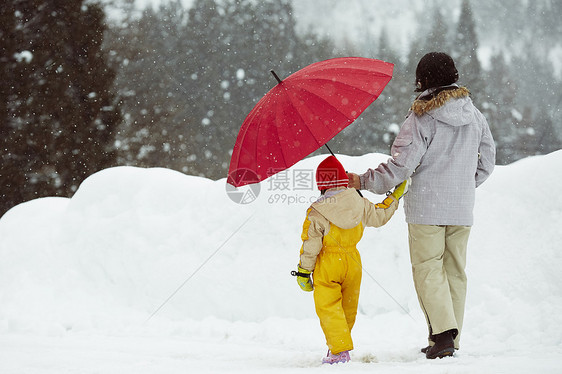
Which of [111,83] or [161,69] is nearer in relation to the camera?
[111,83]

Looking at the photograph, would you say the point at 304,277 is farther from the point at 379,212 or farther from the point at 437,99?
the point at 437,99

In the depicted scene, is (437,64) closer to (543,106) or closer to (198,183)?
(198,183)

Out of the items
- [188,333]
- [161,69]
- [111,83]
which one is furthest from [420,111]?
[161,69]

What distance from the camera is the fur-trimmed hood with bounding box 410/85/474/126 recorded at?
10.4 feet

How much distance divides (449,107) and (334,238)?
0.99 m

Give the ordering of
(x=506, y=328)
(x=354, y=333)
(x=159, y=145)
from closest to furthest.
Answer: (x=506, y=328), (x=354, y=333), (x=159, y=145)

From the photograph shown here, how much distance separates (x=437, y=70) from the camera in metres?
3.23

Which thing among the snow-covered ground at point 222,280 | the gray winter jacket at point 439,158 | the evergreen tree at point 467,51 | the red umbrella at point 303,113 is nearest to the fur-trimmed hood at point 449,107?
the gray winter jacket at point 439,158

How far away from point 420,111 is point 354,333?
207cm

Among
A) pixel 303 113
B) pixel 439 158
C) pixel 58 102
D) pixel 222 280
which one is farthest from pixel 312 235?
pixel 58 102

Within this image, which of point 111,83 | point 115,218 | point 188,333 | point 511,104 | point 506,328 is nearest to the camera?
point 506,328

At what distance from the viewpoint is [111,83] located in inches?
574

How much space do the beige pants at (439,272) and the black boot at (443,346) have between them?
1.4 inches

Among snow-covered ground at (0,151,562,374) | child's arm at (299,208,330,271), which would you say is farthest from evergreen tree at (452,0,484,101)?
child's arm at (299,208,330,271)
